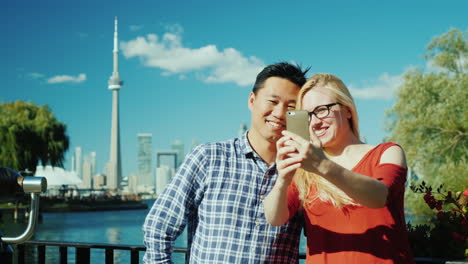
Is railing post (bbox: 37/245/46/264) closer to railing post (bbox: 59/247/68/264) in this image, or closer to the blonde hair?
railing post (bbox: 59/247/68/264)

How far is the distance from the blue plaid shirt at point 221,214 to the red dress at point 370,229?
36 centimetres

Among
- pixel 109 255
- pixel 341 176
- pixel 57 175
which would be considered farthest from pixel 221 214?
pixel 57 175

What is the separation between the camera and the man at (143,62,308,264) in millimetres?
2189

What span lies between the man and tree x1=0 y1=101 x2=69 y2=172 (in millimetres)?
26095

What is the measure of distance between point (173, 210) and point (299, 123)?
86 cm

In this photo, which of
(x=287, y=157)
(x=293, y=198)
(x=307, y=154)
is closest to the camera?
(x=307, y=154)

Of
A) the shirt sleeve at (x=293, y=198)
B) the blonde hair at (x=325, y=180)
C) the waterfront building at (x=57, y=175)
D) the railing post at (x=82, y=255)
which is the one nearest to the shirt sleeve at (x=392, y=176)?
the blonde hair at (x=325, y=180)

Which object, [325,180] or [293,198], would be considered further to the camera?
[293,198]

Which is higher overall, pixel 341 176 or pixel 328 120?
pixel 328 120

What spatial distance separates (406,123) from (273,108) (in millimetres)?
15323

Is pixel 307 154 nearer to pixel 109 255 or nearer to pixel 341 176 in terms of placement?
pixel 341 176

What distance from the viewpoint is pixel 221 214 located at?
7.30 ft

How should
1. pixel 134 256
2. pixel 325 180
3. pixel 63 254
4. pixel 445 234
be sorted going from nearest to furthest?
pixel 325 180 → pixel 445 234 → pixel 134 256 → pixel 63 254

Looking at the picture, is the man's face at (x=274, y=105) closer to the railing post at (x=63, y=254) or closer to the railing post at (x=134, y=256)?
the railing post at (x=134, y=256)
